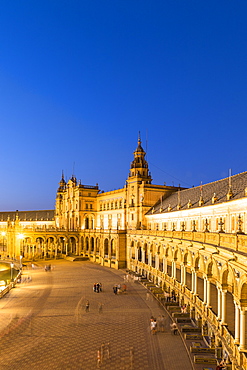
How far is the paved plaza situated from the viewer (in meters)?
22.5

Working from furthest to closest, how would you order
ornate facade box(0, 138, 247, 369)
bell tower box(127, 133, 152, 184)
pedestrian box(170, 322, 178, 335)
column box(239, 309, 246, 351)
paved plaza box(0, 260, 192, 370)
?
bell tower box(127, 133, 152, 184) → pedestrian box(170, 322, 178, 335) → paved plaza box(0, 260, 192, 370) → ornate facade box(0, 138, 247, 369) → column box(239, 309, 246, 351)

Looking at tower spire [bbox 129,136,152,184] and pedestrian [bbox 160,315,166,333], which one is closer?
pedestrian [bbox 160,315,166,333]

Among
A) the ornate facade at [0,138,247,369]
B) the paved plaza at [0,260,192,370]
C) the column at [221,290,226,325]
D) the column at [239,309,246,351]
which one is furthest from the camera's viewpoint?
the paved plaza at [0,260,192,370]

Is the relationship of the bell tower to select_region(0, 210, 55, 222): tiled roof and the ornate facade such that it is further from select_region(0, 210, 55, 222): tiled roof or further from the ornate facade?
select_region(0, 210, 55, 222): tiled roof

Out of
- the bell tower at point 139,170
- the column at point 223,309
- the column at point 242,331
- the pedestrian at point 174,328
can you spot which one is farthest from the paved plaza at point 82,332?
the bell tower at point 139,170

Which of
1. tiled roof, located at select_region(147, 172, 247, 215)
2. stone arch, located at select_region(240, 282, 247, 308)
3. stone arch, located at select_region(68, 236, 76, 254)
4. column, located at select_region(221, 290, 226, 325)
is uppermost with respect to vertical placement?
tiled roof, located at select_region(147, 172, 247, 215)

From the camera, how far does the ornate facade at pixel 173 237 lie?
20.9 meters

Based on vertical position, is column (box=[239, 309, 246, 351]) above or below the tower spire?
below

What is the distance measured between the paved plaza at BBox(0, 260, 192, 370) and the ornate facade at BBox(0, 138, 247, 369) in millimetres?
4222

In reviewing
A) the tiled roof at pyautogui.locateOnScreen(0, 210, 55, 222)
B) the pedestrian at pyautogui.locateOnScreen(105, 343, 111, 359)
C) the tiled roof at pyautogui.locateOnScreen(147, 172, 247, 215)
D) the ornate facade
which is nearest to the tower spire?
the ornate facade

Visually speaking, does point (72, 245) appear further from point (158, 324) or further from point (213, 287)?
point (158, 324)

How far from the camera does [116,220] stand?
8600 cm

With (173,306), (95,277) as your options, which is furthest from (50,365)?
(95,277)

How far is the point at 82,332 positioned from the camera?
28219 mm
